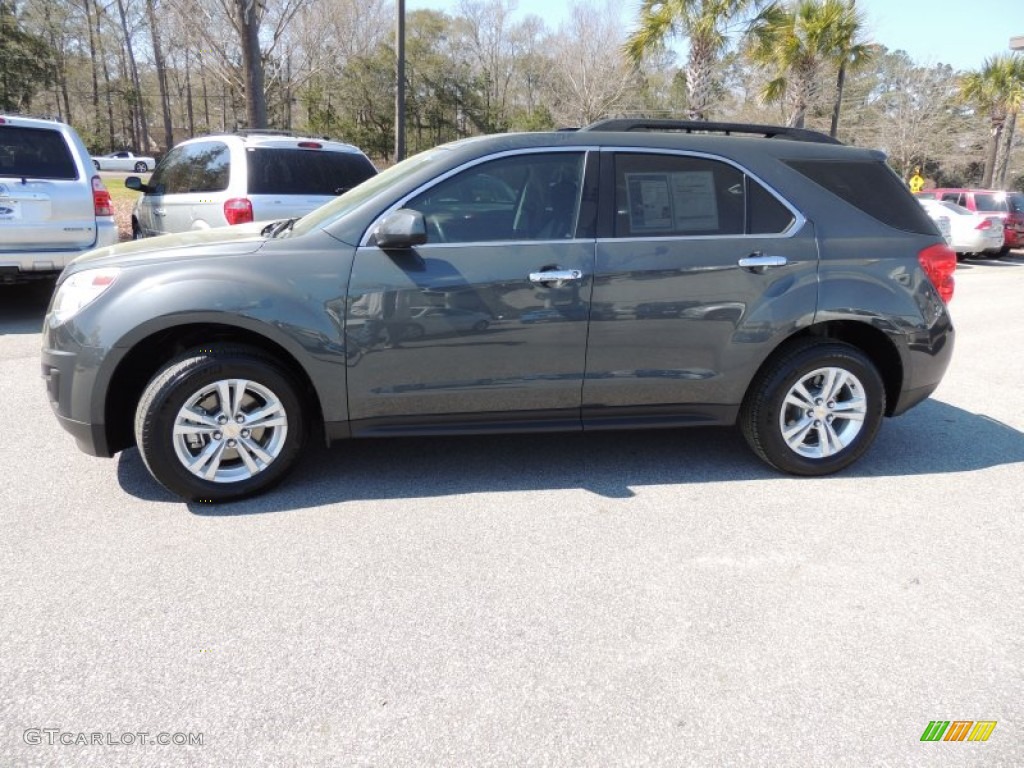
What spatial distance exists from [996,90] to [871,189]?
30.6 metres

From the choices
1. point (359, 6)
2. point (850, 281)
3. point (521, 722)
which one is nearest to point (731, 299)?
point (850, 281)

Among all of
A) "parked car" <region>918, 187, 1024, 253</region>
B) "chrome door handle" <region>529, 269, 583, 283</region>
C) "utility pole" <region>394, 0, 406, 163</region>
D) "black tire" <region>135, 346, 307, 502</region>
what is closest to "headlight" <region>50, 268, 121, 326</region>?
"black tire" <region>135, 346, 307, 502</region>

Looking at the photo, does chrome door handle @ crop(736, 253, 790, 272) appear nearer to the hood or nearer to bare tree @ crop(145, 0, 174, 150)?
the hood

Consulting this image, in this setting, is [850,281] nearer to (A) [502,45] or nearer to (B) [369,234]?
(B) [369,234]

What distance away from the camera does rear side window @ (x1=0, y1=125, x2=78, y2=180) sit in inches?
278

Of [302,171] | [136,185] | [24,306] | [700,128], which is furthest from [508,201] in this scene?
[24,306]

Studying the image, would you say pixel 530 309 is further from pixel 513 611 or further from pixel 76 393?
pixel 76 393

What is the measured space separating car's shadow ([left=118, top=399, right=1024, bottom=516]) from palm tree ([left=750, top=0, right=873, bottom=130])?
15.9 m

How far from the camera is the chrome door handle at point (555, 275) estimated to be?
12.0ft

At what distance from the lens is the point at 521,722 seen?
2.30 meters

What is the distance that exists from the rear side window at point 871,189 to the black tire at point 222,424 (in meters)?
2.96

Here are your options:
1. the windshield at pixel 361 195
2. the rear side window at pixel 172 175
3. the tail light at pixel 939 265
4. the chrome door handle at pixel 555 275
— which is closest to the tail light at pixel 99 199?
the rear side window at pixel 172 175

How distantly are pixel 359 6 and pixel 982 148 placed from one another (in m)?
33.6

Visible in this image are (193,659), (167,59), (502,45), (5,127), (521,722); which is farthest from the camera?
(502,45)
